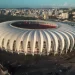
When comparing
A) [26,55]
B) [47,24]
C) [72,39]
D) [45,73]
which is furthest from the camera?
[47,24]

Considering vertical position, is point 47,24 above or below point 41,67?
above

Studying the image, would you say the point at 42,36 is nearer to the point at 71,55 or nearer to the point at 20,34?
the point at 20,34

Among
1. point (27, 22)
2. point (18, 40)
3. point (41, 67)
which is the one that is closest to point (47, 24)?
point (27, 22)

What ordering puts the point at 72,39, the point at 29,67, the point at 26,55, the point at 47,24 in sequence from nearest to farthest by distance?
1. the point at 29,67
2. the point at 26,55
3. the point at 72,39
4. the point at 47,24

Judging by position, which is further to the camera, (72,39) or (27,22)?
(27,22)

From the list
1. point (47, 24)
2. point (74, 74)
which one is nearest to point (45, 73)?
point (74, 74)

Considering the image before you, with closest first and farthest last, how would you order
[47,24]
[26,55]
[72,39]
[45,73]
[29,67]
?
[45,73] < [29,67] < [26,55] < [72,39] < [47,24]

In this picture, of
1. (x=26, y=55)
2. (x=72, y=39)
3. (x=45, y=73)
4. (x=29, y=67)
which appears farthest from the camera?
(x=72, y=39)

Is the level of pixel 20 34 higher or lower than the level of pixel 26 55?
higher

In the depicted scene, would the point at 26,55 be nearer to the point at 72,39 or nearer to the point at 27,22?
the point at 72,39

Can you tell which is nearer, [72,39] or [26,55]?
[26,55]
